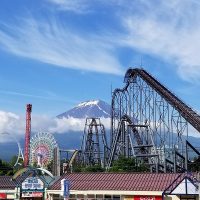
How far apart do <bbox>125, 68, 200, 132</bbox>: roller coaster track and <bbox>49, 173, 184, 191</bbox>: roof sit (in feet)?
60.3

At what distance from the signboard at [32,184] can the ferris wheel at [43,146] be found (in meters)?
26.3

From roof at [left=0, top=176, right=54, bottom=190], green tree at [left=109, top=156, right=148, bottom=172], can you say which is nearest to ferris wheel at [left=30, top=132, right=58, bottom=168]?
green tree at [left=109, top=156, right=148, bottom=172]

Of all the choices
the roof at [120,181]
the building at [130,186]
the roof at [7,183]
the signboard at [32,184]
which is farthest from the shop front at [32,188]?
the roof at [7,183]

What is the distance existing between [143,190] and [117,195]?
206cm

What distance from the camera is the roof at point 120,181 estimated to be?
34.1 m

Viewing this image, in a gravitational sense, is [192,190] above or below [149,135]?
below

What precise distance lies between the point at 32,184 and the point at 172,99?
→ 80.1 ft

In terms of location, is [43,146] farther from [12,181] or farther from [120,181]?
[120,181]

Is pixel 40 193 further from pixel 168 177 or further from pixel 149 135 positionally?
pixel 149 135

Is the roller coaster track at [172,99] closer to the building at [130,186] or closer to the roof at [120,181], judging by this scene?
the roof at [120,181]

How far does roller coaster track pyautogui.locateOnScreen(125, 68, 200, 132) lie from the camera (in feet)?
177

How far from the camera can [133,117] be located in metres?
66.3

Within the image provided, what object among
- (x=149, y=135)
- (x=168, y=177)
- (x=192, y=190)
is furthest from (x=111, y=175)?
(x=149, y=135)

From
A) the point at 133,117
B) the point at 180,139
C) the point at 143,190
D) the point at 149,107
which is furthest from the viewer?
the point at 133,117
